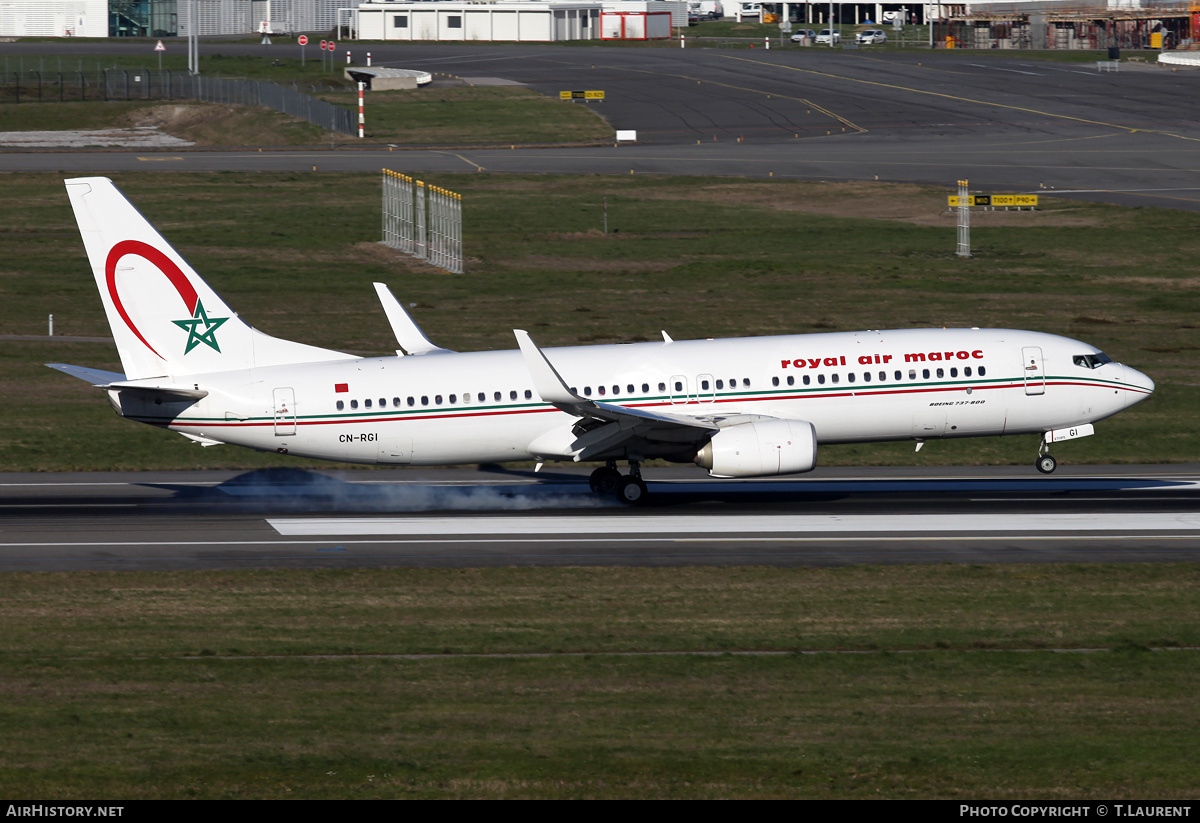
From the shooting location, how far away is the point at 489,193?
95375mm

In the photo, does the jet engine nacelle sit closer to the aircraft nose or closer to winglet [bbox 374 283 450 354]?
winglet [bbox 374 283 450 354]

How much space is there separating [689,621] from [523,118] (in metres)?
100

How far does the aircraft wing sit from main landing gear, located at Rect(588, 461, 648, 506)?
174cm

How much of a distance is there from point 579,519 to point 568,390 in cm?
458

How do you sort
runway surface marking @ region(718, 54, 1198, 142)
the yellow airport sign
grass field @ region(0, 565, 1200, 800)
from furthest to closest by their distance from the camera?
runway surface marking @ region(718, 54, 1198, 142) → the yellow airport sign → grass field @ region(0, 565, 1200, 800)

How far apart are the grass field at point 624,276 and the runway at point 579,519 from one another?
135 inches

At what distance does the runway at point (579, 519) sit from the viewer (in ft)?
117

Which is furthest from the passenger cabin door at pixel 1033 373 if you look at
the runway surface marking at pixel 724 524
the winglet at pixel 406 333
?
the winglet at pixel 406 333

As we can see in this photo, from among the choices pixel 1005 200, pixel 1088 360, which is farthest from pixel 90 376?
pixel 1005 200

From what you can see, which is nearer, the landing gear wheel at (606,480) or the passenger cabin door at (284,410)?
the passenger cabin door at (284,410)

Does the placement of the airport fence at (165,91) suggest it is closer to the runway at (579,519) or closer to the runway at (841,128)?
the runway at (841,128)

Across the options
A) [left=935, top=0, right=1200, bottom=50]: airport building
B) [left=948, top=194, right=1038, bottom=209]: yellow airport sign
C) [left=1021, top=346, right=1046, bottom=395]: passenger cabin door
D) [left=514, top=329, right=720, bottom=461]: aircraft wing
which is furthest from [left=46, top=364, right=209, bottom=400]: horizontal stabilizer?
[left=935, top=0, right=1200, bottom=50]: airport building

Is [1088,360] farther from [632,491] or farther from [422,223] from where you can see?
[422,223]

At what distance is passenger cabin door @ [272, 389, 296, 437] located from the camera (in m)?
38.7
